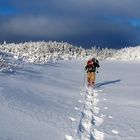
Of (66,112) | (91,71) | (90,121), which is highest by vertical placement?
(91,71)

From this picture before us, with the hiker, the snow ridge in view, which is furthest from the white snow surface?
Result: the hiker

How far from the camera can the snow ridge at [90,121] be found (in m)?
14.9

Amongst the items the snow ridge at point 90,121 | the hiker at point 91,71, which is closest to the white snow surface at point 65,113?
the snow ridge at point 90,121

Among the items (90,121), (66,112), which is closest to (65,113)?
(66,112)

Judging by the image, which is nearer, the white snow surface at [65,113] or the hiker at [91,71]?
the white snow surface at [65,113]

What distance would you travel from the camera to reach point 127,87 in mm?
29969

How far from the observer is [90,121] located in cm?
1711

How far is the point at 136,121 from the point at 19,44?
115 m

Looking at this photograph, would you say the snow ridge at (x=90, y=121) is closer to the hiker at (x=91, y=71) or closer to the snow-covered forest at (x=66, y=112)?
the snow-covered forest at (x=66, y=112)

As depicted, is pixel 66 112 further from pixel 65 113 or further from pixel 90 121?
pixel 90 121

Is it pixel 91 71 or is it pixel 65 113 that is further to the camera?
pixel 91 71

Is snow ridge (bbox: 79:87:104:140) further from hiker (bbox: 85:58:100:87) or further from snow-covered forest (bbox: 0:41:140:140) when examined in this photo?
hiker (bbox: 85:58:100:87)

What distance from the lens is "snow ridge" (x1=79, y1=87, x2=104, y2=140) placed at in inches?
585

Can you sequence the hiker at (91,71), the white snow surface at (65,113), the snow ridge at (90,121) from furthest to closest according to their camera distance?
the hiker at (91,71) → the snow ridge at (90,121) → the white snow surface at (65,113)
